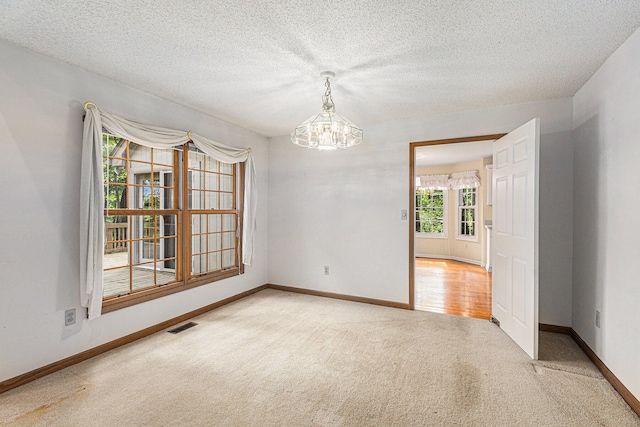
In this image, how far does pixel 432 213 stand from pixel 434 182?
0.89 m

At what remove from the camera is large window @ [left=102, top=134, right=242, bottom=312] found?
345 cm

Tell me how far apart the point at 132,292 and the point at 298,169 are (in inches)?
109

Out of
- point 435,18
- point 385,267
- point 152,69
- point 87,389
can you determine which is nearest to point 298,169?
point 385,267

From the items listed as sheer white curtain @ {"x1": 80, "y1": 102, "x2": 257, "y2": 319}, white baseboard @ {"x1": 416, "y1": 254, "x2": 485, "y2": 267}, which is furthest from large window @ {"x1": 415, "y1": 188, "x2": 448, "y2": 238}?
sheer white curtain @ {"x1": 80, "y1": 102, "x2": 257, "y2": 319}

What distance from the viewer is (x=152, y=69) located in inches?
101

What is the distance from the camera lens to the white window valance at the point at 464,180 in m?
7.02

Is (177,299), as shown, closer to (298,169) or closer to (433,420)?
(298,169)

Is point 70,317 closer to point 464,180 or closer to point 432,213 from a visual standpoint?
point 464,180

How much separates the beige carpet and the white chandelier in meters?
1.95

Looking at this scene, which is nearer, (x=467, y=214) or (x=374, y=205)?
(x=374, y=205)

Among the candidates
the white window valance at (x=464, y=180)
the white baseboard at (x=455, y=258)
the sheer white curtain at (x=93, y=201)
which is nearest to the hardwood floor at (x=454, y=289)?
the white baseboard at (x=455, y=258)

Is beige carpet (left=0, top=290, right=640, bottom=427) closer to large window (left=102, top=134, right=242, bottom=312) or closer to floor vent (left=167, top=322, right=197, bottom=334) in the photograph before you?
floor vent (left=167, top=322, right=197, bottom=334)

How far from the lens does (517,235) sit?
2.93m

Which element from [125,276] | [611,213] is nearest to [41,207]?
[125,276]
